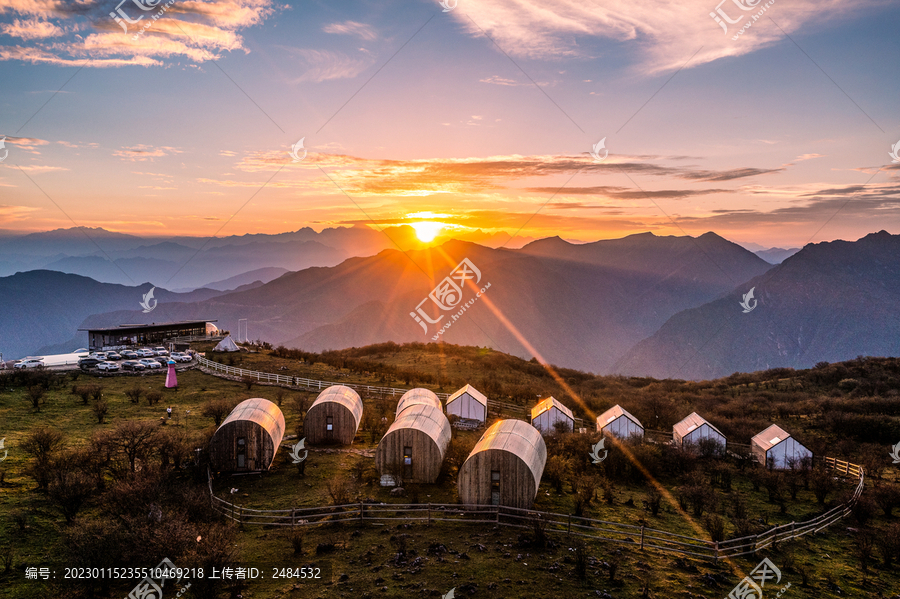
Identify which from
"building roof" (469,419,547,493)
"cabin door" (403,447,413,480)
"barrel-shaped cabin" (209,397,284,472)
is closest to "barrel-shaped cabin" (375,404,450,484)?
"cabin door" (403,447,413,480)

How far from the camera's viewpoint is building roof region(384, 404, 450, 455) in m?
23.3

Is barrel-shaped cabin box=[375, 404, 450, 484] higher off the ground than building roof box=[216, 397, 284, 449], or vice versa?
building roof box=[216, 397, 284, 449]

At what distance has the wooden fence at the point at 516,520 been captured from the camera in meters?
17.2

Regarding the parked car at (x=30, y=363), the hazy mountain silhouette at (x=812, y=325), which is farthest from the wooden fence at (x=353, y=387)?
the hazy mountain silhouette at (x=812, y=325)

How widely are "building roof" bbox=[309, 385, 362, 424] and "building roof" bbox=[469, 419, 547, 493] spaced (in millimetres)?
9856

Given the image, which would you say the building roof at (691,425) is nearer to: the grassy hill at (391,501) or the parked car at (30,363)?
the grassy hill at (391,501)

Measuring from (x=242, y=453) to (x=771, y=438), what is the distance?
3008 cm

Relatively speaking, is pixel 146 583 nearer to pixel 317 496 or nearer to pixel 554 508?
pixel 317 496

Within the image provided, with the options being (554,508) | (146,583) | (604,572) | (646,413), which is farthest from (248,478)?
(646,413)

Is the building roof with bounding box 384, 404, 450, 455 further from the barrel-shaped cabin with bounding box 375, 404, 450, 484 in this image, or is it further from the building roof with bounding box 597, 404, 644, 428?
the building roof with bounding box 597, 404, 644, 428

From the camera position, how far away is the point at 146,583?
42.8 feet

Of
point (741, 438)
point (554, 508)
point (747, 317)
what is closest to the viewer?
point (554, 508)

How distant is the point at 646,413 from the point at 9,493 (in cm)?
3880

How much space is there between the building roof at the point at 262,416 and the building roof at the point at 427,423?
5.66 m
